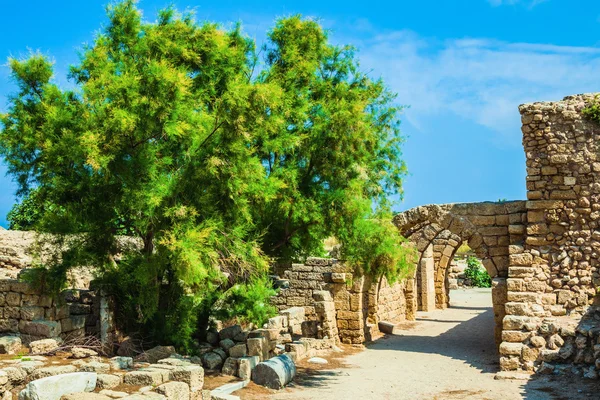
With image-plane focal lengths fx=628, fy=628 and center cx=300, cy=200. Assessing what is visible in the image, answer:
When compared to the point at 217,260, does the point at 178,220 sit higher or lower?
higher

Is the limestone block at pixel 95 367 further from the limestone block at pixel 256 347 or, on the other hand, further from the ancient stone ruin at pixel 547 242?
the ancient stone ruin at pixel 547 242

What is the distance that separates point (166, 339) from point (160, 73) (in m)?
5.08

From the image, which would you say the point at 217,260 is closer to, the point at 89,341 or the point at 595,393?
the point at 89,341

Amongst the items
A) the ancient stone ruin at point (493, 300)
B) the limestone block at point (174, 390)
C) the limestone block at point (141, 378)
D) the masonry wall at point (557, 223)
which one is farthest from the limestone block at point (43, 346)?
the masonry wall at point (557, 223)

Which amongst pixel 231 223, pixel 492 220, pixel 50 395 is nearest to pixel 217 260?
pixel 231 223

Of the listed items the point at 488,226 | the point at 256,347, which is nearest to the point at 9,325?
the point at 256,347

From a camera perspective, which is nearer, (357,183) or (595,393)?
(595,393)

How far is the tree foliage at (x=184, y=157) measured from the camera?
10.7m

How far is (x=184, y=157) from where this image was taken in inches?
447

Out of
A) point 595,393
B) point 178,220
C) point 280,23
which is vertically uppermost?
point 280,23

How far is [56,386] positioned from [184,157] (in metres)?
4.61

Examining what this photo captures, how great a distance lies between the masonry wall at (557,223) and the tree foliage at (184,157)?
3876 mm

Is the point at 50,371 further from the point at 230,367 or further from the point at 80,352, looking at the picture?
the point at 230,367

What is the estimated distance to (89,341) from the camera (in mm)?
11414
